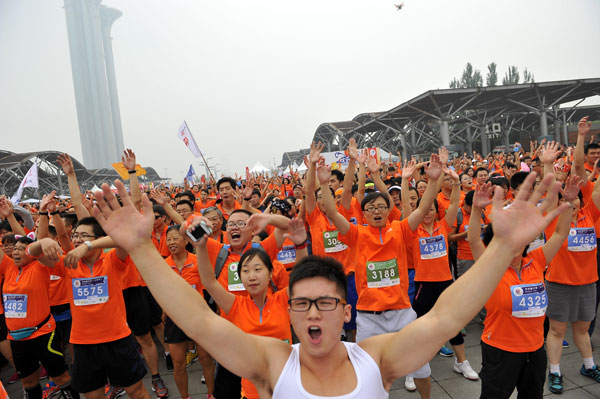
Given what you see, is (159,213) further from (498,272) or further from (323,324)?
(498,272)

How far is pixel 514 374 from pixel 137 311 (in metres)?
3.79

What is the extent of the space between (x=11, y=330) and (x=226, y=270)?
2.18 meters

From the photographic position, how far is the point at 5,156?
1161 inches

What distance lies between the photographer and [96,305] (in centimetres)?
312

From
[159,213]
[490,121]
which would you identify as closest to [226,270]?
[159,213]

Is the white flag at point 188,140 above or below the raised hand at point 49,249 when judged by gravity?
above

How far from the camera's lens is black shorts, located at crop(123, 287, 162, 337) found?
4.16 m

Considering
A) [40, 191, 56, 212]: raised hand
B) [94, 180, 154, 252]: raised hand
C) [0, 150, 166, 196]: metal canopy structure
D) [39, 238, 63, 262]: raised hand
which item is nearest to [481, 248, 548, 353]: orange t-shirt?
[94, 180, 154, 252]: raised hand

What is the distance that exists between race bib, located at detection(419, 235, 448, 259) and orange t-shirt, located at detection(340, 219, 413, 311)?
24.0 inches

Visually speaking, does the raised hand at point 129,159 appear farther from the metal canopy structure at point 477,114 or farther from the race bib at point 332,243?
the metal canopy structure at point 477,114

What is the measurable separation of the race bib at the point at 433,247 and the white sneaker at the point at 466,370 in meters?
1.08

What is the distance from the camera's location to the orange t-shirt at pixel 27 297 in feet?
11.2

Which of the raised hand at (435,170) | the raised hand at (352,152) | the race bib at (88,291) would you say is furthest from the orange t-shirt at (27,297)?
the raised hand at (435,170)

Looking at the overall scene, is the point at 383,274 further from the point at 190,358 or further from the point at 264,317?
the point at 190,358
